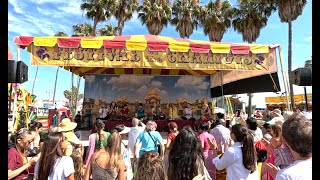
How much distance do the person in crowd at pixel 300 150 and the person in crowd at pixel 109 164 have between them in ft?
6.58

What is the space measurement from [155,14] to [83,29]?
42.4ft

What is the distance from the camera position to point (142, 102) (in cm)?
1834

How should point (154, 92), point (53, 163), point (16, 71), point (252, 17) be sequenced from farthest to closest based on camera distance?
point (252, 17) → point (154, 92) → point (16, 71) → point (53, 163)

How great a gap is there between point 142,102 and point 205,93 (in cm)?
404

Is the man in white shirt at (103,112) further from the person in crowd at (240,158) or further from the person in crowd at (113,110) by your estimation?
the person in crowd at (240,158)

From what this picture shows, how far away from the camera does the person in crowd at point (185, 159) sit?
2930mm

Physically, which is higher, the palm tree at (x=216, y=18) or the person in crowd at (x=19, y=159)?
the palm tree at (x=216, y=18)

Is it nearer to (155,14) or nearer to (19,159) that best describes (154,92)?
(155,14)

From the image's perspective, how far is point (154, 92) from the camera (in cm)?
1825

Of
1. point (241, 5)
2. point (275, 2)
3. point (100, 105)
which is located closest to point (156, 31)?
point (241, 5)

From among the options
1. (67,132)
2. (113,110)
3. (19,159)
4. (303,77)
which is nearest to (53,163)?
(19,159)

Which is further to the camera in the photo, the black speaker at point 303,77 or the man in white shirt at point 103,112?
the man in white shirt at point 103,112

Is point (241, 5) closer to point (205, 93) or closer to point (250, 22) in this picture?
point (250, 22)

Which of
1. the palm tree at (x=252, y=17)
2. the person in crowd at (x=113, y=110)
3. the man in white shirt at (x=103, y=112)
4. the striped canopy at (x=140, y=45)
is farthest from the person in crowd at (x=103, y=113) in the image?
the palm tree at (x=252, y=17)
